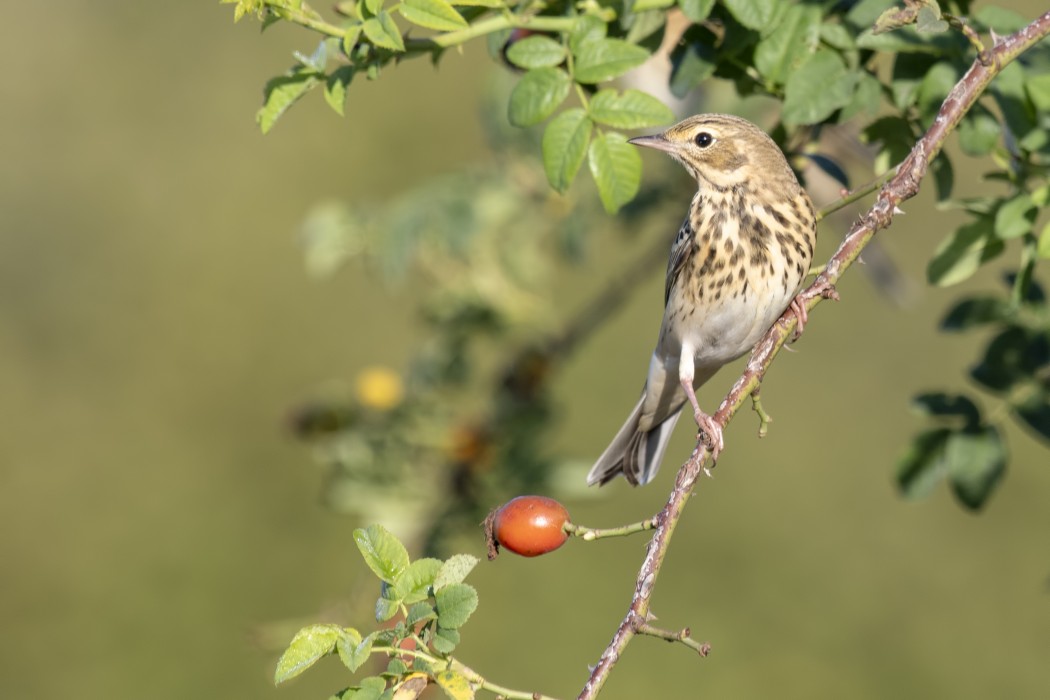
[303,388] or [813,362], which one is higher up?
[303,388]

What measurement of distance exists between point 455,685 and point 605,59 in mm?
1096

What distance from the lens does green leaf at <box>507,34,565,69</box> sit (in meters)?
2.37

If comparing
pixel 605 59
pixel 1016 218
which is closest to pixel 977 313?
pixel 1016 218

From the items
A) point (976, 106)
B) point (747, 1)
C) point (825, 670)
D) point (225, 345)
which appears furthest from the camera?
point (225, 345)

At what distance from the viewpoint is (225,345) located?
7402 millimetres

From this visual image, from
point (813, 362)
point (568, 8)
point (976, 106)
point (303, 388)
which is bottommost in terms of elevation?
point (976, 106)

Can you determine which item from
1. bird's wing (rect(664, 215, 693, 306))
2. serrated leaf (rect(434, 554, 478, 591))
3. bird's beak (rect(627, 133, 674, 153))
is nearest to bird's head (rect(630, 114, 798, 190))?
bird's beak (rect(627, 133, 674, 153))

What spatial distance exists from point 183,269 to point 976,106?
5852 mm

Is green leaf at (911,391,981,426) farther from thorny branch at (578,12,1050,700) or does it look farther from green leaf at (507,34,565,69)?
green leaf at (507,34,565,69)

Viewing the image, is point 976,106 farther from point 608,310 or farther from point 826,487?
point 826,487

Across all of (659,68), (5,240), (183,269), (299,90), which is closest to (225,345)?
(183,269)

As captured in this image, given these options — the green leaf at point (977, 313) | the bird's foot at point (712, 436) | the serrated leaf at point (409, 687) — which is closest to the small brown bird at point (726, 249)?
the green leaf at point (977, 313)

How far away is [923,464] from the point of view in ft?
9.71

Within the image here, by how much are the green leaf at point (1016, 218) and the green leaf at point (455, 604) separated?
3.94 ft
